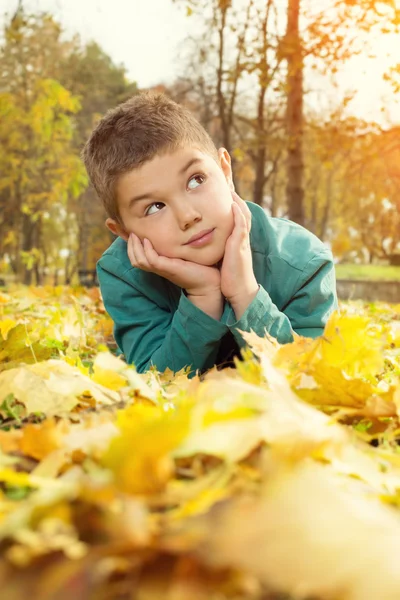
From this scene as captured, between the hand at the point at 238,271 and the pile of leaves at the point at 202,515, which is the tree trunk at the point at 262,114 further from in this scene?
the pile of leaves at the point at 202,515

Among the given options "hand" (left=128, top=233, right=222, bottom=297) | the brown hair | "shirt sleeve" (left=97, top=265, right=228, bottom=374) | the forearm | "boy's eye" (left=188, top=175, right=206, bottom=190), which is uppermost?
the brown hair

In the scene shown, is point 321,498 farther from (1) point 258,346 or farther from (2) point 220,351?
(2) point 220,351

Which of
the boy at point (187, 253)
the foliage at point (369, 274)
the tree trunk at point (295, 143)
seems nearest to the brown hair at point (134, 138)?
the boy at point (187, 253)

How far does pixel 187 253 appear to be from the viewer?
2316mm

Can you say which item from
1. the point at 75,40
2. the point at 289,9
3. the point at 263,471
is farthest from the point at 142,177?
the point at 75,40

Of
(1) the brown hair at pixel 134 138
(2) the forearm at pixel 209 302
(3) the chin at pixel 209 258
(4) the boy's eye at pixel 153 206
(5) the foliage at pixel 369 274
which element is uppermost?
(1) the brown hair at pixel 134 138

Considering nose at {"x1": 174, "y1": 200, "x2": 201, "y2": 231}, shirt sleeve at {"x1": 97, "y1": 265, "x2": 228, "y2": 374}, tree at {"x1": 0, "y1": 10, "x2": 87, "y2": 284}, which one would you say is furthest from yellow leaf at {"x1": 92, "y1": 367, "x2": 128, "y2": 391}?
tree at {"x1": 0, "y1": 10, "x2": 87, "y2": 284}

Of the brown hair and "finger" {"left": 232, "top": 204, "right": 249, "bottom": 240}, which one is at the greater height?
the brown hair

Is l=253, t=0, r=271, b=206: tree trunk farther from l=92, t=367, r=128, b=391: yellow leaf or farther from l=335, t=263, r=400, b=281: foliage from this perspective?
l=92, t=367, r=128, b=391: yellow leaf

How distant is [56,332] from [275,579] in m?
2.33

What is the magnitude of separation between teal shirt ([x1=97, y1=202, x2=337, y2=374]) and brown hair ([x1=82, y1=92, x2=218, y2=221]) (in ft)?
1.18

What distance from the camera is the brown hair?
7.73 ft

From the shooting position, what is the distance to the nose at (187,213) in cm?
217

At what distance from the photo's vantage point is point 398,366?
5.97ft
